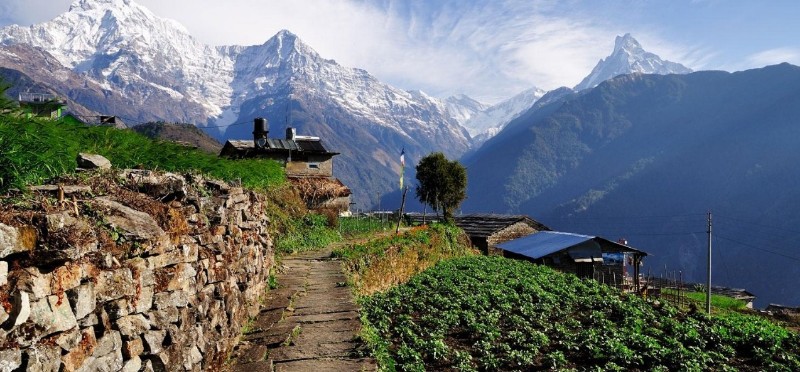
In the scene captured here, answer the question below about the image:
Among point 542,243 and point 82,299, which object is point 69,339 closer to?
point 82,299

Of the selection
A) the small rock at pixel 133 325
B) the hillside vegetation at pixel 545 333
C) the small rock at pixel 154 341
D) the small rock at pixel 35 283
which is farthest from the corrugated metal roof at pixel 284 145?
the small rock at pixel 35 283

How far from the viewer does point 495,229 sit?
4931cm

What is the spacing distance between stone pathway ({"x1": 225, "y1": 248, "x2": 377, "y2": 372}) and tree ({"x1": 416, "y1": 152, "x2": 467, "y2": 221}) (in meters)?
34.1

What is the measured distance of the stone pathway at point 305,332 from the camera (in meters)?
7.23

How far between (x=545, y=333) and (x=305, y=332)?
279 inches

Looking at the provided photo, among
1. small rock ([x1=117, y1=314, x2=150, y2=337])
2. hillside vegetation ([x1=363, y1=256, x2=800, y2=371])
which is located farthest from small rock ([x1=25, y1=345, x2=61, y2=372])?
hillside vegetation ([x1=363, y1=256, x2=800, y2=371])

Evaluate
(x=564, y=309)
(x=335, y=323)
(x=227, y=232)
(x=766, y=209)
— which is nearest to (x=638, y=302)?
(x=564, y=309)

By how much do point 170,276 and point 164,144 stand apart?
4269 mm

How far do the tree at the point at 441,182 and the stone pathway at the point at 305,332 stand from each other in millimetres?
34136

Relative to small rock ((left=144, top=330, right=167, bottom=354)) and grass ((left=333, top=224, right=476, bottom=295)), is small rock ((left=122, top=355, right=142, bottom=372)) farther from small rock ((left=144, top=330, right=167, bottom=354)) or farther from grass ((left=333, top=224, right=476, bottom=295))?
grass ((left=333, top=224, right=476, bottom=295))

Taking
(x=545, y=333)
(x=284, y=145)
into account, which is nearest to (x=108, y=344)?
(x=545, y=333)

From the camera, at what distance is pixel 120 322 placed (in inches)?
163

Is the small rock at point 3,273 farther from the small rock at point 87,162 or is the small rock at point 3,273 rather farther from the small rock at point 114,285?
the small rock at point 87,162

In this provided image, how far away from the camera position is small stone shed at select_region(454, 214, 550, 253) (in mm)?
47812
